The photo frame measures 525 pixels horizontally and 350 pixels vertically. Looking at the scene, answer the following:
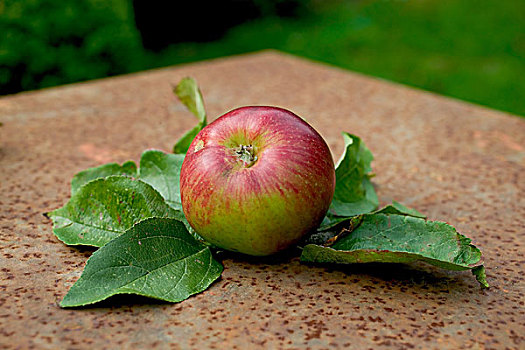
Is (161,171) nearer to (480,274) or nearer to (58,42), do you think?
(480,274)

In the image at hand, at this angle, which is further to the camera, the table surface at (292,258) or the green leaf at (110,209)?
the green leaf at (110,209)

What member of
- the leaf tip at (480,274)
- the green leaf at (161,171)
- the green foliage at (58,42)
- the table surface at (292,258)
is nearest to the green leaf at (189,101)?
the green leaf at (161,171)

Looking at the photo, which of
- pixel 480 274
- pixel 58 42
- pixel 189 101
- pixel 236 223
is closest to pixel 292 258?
pixel 236 223

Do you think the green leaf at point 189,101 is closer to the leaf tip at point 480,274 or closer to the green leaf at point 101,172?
the green leaf at point 101,172

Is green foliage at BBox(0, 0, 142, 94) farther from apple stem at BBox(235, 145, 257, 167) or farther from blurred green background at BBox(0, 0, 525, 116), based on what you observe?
apple stem at BBox(235, 145, 257, 167)

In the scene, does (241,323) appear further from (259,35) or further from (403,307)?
(259,35)

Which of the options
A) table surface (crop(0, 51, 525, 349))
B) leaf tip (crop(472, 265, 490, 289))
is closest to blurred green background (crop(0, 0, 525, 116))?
table surface (crop(0, 51, 525, 349))

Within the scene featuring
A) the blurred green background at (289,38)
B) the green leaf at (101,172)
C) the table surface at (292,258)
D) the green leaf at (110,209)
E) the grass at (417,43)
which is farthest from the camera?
the grass at (417,43)
